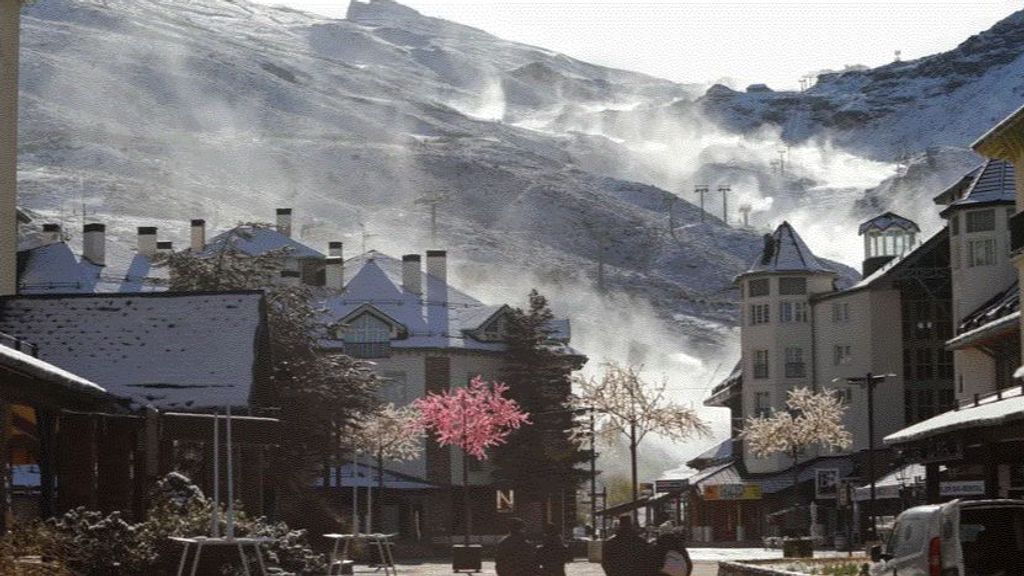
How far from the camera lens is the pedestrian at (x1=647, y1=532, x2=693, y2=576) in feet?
99.5

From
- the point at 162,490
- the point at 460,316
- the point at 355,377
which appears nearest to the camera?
the point at 162,490

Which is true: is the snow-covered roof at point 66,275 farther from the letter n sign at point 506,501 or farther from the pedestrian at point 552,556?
the pedestrian at point 552,556

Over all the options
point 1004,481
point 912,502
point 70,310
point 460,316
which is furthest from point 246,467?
point 460,316

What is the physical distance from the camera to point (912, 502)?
283ft

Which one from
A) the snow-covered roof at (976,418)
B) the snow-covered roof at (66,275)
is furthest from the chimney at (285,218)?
the snow-covered roof at (976,418)

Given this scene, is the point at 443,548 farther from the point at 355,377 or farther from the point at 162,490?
the point at 162,490

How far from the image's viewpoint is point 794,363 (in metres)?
123

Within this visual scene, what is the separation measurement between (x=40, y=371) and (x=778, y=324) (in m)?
96.0

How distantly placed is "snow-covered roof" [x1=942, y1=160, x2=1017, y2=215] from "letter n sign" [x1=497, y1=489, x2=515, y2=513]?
27.8 metres

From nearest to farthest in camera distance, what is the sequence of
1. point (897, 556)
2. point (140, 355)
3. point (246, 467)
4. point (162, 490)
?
point (897, 556) < point (162, 490) < point (140, 355) < point (246, 467)

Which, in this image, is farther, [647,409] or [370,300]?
[370,300]

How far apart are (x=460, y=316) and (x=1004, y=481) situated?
6192cm

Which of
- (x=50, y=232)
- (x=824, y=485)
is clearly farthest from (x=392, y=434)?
(x=50, y=232)

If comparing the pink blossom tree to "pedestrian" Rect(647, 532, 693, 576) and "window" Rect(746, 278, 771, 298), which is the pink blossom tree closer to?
"window" Rect(746, 278, 771, 298)
